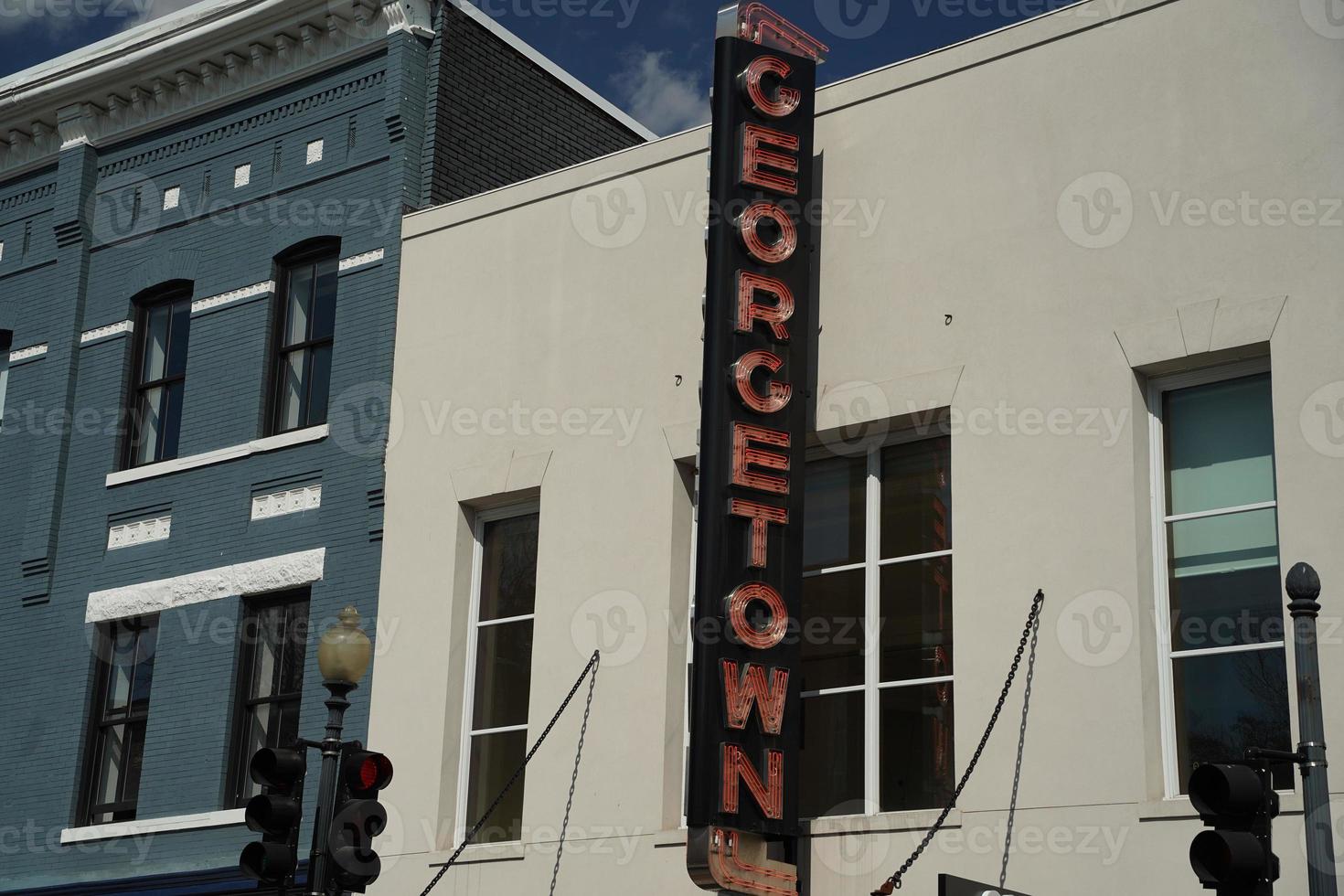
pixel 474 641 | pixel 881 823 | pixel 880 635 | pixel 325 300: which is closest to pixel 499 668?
pixel 474 641

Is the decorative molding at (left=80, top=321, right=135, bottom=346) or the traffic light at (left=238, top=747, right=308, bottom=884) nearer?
the traffic light at (left=238, top=747, right=308, bottom=884)

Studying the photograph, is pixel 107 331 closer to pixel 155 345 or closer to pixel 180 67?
pixel 155 345

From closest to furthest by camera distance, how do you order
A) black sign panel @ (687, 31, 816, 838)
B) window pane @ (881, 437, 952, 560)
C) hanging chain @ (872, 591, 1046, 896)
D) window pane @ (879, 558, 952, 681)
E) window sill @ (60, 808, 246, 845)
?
hanging chain @ (872, 591, 1046, 896) < black sign panel @ (687, 31, 816, 838) < window pane @ (879, 558, 952, 681) < window pane @ (881, 437, 952, 560) < window sill @ (60, 808, 246, 845)

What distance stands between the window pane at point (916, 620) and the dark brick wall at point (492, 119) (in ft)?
24.6

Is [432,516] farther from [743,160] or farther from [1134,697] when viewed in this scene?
[1134,697]

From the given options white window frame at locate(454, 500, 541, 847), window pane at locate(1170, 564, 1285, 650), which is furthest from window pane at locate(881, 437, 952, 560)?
white window frame at locate(454, 500, 541, 847)

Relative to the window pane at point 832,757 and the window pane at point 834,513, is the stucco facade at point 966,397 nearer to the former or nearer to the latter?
the window pane at point 834,513

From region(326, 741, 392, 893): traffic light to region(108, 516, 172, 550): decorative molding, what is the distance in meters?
7.77

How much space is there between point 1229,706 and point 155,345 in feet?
43.5

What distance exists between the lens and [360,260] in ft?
62.0

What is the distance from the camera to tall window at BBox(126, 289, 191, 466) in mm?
20453

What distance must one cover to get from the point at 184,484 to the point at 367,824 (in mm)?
8114

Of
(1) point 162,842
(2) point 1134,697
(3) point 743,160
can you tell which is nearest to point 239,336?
(1) point 162,842

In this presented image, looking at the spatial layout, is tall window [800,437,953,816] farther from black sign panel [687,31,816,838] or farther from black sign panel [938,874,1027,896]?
black sign panel [938,874,1027,896]
